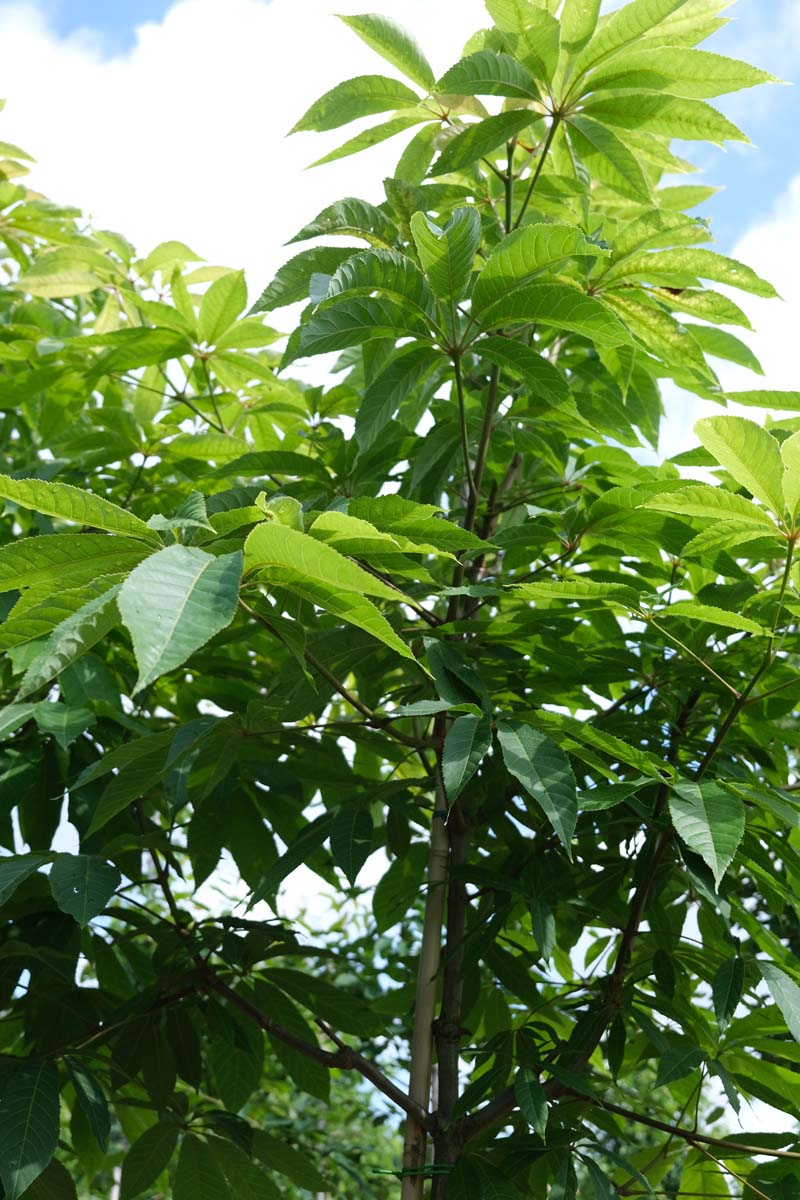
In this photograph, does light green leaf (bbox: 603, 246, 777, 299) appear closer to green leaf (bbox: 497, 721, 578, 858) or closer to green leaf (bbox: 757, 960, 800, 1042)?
green leaf (bbox: 497, 721, 578, 858)

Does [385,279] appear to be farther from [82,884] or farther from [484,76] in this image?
[82,884]

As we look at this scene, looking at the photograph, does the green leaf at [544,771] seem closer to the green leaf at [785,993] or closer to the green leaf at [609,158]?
the green leaf at [785,993]

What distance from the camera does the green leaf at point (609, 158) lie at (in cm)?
120

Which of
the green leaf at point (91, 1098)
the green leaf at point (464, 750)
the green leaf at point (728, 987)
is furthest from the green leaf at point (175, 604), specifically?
the green leaf at point (91, 1098)

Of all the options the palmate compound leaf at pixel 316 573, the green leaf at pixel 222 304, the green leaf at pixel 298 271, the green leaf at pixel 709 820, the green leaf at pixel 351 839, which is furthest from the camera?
the green leaf at pixel 222 304

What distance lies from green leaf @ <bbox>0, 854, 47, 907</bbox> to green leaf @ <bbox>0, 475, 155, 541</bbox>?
409 millimetres

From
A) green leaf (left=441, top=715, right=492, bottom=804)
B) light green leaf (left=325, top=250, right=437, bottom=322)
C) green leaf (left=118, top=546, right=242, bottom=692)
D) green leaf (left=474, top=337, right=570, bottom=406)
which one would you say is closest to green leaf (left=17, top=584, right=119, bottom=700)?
green leaf (left=118, top=546, right=242, bottom=692)

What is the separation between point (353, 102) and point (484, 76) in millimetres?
176

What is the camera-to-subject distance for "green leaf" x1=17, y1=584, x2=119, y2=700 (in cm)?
61

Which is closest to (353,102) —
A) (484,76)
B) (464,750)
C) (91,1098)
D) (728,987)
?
(484,76)

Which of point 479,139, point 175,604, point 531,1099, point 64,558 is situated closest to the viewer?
point 175,604

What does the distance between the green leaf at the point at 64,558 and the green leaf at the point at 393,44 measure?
2.54ft

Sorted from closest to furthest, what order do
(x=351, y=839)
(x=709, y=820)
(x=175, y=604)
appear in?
1. (x=175, y=604)
2. (x=709, y=820)
3. (x=351, y=839)

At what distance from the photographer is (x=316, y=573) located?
2.21 ft
